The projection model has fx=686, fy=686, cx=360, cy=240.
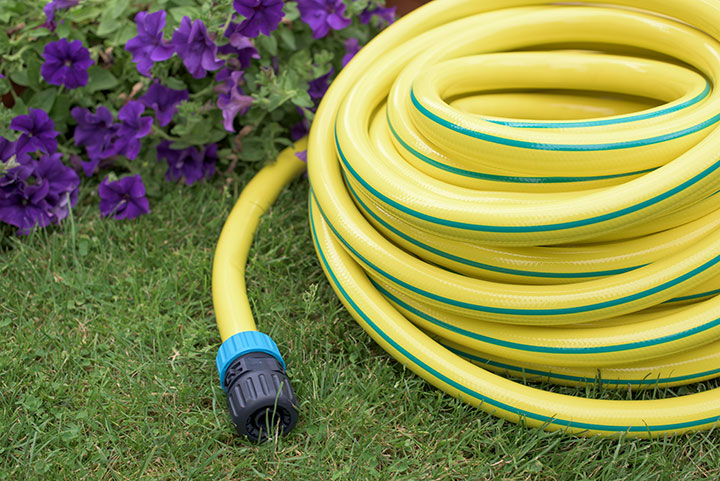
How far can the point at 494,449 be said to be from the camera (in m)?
1.62

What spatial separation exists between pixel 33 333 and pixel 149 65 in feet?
2.97

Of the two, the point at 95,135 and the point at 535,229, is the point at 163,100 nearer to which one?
the point at 95,135

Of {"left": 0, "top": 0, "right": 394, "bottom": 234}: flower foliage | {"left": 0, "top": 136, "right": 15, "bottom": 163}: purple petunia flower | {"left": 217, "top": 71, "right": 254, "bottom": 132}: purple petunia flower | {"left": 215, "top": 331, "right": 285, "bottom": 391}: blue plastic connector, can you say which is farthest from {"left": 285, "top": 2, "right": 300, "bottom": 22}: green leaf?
{"left": 215, "top": 331, "right": 285, "bottom": 391}: blue plastic connector

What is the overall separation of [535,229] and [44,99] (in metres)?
1.80

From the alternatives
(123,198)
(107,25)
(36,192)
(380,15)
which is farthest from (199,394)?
(380,15)

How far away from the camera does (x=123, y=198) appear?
2.33m

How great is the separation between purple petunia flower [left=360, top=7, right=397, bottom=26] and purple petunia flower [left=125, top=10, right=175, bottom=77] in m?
0.82

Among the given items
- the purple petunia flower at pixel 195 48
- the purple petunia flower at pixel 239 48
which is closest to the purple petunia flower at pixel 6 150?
the purple petunia flower at pixel 195 48

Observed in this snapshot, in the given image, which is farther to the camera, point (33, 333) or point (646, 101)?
point (646, 101)

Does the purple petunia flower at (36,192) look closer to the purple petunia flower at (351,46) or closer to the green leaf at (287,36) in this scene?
the green leaf at (287,36)

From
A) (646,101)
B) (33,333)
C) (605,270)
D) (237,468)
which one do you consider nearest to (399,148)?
(605,270)

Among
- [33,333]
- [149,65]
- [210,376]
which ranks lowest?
[33,333]

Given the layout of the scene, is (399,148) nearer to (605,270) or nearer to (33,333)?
(605,270)

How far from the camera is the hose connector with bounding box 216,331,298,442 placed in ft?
5.11
